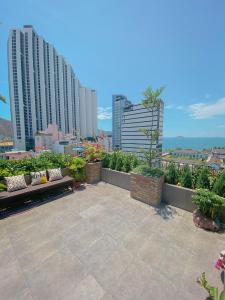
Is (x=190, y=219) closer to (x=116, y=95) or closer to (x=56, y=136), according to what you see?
(x=56, y=136)

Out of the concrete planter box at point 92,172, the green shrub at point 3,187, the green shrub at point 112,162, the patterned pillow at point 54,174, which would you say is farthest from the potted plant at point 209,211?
the green shrub at point 3,187

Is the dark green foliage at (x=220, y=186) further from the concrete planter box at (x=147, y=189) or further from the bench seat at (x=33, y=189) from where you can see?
the bench seat at (x=33, y=189)

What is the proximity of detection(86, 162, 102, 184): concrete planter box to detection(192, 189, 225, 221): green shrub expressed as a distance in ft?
11.5

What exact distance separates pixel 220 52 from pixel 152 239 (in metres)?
8.08

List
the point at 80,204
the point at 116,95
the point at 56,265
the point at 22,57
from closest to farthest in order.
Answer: the point at 56,265 → the point at 80,204 → the point at 22,57 → the point at 116,95

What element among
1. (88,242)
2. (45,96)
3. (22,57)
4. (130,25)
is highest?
(22,57)

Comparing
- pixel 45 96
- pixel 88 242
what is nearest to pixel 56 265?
pixel 88 242

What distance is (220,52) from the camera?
233 inches

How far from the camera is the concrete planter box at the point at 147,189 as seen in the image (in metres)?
3.63

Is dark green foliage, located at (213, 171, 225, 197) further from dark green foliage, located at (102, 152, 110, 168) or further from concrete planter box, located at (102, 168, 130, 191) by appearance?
dark green foliage, located at (102, 152, 110, 168)

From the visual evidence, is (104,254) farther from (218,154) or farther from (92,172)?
(218,154)

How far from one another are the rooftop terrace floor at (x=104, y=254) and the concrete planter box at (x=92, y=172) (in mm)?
1874

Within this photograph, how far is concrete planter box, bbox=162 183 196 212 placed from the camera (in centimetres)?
336

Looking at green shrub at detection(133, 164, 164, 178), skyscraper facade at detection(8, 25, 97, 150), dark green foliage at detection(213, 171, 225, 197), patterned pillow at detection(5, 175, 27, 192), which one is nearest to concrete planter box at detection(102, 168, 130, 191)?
green shrub at detection(133, 164, 164, 178)
